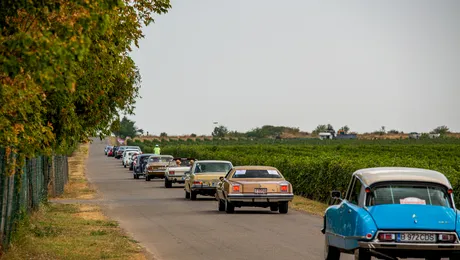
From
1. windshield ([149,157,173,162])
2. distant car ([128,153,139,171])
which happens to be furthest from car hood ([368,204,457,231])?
distant car ([128,153,139,171])

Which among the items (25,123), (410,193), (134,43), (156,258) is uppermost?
(134,43)

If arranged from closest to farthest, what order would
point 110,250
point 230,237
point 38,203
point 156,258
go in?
point 156,258
point 110,250
point 230,237
point 38,203

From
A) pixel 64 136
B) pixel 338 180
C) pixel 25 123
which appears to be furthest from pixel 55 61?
pixel 338 180

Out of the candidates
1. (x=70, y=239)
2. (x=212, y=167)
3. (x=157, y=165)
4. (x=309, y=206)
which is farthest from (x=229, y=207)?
(x=157, y=165)

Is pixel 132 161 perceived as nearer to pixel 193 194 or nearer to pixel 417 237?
pixel 193 194

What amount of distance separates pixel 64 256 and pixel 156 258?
1685 millimetres

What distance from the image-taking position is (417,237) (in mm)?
13781

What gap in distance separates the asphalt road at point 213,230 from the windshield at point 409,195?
354 cm

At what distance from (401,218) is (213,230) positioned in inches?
424

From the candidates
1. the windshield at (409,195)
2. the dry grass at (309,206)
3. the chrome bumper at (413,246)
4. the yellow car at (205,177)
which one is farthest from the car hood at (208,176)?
the chrome bumper at (413,246)

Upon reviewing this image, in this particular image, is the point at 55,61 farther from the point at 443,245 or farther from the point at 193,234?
the point at 193,234

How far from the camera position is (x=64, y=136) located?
73.2ft

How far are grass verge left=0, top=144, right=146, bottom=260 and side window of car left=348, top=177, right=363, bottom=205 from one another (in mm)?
4328

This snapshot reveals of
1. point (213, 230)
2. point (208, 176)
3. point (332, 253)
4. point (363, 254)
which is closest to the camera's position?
point (363, 254)
